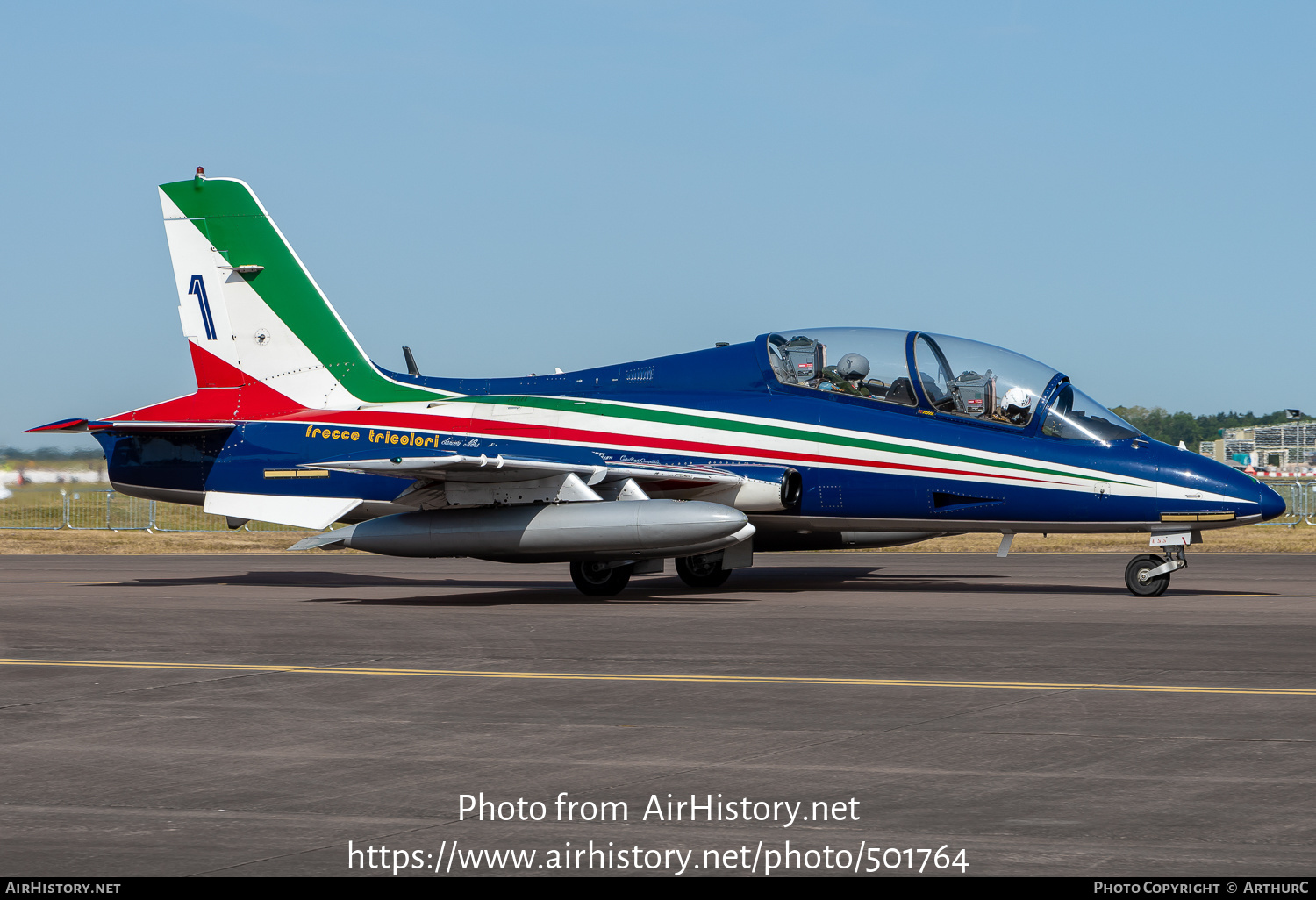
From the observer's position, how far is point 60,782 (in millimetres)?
6504

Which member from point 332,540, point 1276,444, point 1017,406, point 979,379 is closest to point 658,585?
point 332,540

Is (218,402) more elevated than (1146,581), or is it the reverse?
(218,402)

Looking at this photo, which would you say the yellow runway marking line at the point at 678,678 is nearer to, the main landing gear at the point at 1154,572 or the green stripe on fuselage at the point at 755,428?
the green stripe on fuselage at the point at 755,428

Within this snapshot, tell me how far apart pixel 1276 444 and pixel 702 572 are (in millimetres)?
100553

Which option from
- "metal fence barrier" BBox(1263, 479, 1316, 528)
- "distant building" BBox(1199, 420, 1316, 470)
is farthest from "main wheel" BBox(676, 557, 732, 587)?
"distant building" BBox(1199, 420, 1316, 470)

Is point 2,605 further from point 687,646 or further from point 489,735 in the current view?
point 489,735

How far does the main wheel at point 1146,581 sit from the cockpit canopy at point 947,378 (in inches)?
64.6

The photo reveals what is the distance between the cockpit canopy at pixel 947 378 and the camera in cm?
1638

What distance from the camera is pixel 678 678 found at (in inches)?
395

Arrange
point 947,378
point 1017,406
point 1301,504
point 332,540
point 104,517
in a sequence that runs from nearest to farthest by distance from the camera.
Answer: point 1017,406, point 332,540, point 947,378, point 1301,504, point 104,517

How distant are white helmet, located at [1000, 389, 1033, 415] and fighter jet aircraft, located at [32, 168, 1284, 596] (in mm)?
22

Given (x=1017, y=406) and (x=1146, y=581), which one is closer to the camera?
(x=1146, y=581)

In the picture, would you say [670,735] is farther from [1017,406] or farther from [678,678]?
[1017,406]

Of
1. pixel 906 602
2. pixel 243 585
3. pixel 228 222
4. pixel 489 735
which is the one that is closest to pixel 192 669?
pixel 489 735
